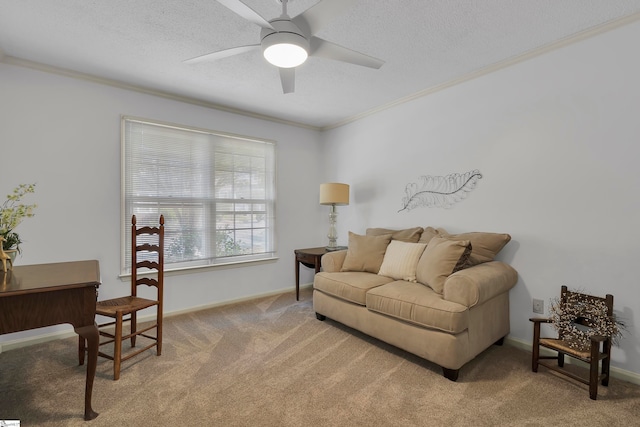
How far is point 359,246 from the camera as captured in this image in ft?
10.9

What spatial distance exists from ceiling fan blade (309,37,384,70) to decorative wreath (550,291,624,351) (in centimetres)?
217

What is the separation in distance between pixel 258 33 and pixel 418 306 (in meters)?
2.35

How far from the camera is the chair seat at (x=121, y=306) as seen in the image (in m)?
2.14

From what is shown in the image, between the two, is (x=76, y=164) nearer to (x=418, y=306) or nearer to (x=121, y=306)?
(x=121, y=306)

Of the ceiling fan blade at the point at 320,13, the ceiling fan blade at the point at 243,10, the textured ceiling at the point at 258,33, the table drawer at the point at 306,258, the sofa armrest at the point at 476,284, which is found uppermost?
the textured ceiling at the point at 258,33

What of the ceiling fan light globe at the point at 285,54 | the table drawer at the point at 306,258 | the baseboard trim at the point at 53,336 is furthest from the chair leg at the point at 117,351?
the table drawer at the point at 306,258

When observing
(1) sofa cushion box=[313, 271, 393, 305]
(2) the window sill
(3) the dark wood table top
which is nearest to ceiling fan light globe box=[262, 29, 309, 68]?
(3) the dark wood table top

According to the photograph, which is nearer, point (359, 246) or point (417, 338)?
point (417, 338)

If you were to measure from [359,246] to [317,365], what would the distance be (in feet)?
4.45

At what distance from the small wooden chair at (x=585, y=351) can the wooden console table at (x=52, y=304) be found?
2.85 meters

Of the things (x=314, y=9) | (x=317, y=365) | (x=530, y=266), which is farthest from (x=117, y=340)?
(x=530, y=266)

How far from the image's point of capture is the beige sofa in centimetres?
212

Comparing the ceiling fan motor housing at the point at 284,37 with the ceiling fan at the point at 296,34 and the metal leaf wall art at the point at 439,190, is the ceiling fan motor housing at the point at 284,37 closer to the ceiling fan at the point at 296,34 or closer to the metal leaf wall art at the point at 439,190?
the ceiling fan at the point at 296,34

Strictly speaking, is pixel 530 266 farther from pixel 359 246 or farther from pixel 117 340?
pixel 117 340
